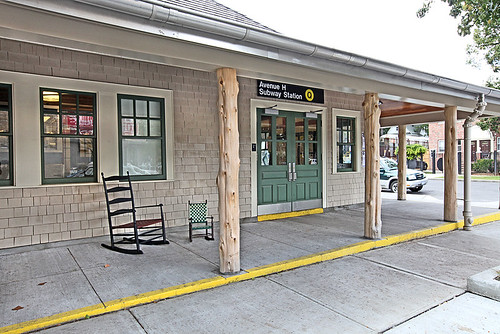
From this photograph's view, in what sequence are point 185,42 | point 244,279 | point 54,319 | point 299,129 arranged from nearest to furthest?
point 54,319, point 185,42, point 244,279, point 299,129

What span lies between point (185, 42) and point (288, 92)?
4.44 m

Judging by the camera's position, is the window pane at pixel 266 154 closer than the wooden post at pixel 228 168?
No

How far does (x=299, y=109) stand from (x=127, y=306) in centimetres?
582

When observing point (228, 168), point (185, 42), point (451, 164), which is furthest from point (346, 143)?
point (185, 42)

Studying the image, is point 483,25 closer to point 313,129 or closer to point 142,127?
point 313,129

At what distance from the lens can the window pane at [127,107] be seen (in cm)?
583

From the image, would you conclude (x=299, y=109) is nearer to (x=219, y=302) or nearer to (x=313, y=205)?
(x=313, y=205)

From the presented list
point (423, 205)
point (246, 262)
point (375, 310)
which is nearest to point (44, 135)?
point (246, 262)

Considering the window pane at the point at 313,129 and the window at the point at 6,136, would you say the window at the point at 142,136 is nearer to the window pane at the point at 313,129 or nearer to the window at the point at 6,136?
the window at the point at 6,136

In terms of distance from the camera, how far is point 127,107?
5859 millimetres

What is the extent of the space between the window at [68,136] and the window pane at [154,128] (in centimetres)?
95

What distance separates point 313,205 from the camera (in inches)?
325

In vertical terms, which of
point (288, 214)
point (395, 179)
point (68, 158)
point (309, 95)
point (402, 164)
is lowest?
point (288, 214)

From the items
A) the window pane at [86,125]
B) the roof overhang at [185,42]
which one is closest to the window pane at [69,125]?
the window pane at [86,125]
